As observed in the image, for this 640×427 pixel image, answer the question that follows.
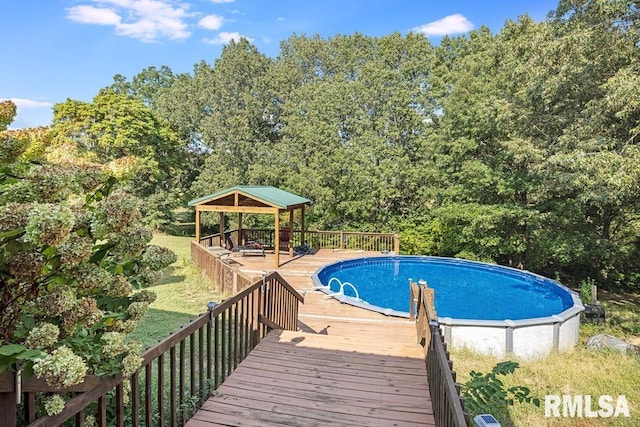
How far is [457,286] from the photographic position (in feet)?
43.6

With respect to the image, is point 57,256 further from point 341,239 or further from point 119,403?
point 341,239

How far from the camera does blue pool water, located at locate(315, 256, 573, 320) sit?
36.7 ft

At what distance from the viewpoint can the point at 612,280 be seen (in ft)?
52.1

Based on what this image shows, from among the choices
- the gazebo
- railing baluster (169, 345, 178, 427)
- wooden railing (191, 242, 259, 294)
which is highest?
the gazebo

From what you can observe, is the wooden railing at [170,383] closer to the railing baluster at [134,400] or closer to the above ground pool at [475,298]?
the railing baluster at [134,400]

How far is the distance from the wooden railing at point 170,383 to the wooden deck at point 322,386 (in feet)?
0.46

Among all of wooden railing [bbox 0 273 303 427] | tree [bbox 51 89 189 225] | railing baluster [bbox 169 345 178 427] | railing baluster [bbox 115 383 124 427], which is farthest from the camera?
tree [bbox 51 89 189 225]

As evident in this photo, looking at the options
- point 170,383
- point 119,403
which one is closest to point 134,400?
point 119,403

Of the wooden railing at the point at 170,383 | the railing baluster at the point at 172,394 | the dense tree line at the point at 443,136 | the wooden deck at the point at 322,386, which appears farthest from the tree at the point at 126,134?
the railing baluster at the point at 172,394

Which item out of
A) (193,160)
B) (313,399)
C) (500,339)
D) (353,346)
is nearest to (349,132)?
(193,160)

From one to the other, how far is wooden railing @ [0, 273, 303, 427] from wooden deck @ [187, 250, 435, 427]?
0.46 ft

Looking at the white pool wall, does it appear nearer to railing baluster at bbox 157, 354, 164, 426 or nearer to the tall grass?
the tall grass

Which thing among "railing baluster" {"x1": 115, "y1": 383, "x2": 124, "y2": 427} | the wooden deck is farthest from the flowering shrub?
the wooden deck

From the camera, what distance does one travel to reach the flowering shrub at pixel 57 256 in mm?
1385
